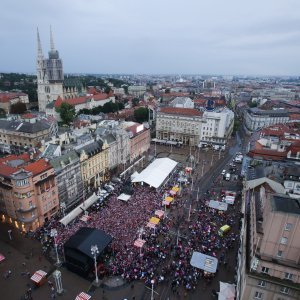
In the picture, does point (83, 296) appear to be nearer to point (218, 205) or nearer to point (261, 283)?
point (261, 283)

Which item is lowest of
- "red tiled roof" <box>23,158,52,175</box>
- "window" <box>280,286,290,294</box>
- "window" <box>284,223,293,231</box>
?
"window" <box>280,286,290,294</box>

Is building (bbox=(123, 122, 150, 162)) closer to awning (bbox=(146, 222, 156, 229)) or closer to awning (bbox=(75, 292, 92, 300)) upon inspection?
awning (bbox=(146, 222, 156, 229))

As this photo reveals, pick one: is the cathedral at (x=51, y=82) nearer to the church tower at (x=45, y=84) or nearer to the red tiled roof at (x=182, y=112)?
the church tower at (x=45, y=84)

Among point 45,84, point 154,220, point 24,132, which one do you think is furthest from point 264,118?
point 45,84

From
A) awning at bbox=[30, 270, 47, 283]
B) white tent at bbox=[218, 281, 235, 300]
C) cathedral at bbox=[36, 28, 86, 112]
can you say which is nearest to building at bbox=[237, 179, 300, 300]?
white tent at bbox=[218, 281, 235, 300]

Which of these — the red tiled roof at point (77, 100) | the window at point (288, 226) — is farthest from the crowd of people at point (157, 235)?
the red tiled roof at point (77, 100)
